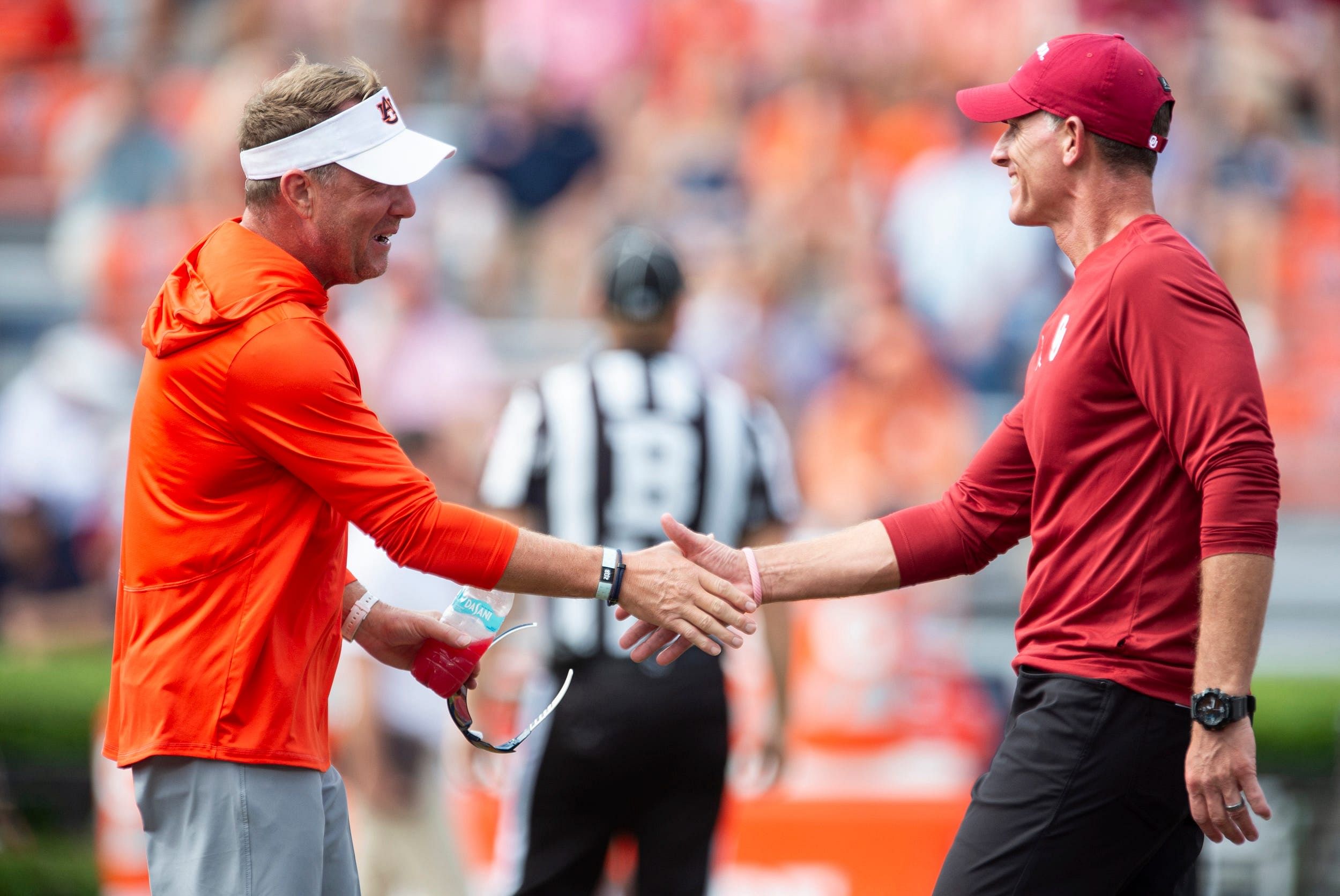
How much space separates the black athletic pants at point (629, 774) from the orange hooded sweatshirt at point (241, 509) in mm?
1638

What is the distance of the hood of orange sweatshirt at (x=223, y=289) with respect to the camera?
3043mm

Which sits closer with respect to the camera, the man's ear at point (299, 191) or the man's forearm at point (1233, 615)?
the man's forearm at point (1233, 615)

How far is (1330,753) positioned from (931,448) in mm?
2732

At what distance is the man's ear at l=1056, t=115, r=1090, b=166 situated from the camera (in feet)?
11.0

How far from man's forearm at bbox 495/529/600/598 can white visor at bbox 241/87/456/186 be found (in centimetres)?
84

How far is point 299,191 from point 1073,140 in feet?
5.63

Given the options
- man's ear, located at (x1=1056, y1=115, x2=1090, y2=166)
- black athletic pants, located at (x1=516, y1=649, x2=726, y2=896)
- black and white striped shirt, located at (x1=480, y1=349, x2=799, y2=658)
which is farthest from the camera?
black and white striped shirt, located at (x1=480, y1=349, x2=799, y2=658)

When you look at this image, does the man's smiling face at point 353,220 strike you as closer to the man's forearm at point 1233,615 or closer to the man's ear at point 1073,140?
the man's ear at point 1073,140

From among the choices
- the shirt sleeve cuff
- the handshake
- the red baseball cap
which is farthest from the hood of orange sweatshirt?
the red baseball cap

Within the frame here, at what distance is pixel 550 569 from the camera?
331 cm

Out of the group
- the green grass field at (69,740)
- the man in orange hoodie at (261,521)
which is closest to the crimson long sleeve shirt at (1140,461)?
the man in orange hoodie at (261,521)

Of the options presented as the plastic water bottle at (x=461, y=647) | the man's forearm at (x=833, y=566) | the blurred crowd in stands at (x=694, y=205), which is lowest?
the plastic water bottle at (x=461, y=647)

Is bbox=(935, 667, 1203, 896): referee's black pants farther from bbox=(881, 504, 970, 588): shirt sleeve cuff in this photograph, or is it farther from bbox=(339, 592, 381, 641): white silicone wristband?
bbox=(339, 592, 381, 641): white silicone wristband

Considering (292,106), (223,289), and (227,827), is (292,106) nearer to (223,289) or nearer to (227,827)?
(223,289)
